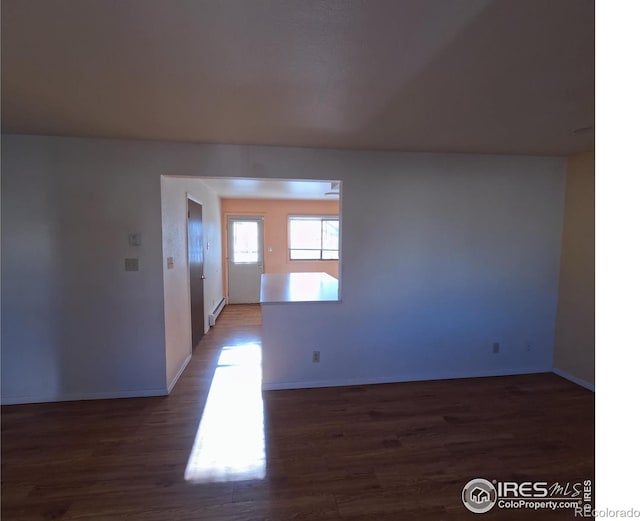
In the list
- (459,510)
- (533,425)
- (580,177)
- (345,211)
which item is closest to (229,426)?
(459,510)

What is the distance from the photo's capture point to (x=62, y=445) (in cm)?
208

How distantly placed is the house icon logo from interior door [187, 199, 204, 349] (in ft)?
10.6

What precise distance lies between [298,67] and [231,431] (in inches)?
94.8

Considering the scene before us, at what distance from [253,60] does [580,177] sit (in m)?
3.30

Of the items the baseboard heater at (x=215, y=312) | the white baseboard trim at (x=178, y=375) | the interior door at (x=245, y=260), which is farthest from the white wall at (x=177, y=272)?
the interior door at (x=245, y=260)

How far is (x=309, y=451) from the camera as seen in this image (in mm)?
2018

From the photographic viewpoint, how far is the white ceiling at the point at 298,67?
1.10 m

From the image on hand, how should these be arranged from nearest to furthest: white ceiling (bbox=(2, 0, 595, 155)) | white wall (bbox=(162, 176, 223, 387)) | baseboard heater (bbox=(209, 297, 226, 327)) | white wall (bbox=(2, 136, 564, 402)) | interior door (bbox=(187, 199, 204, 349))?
white ceiling (bbox=(2, 0, 595, 155)) < white wall (bbox=(2, 136, 564, 402)) < white wall (bbox=(162, 176, 223, 387)) < interior door (bbox=(187, 199, 204, 349)) < baseboard heater (bbox=(209, 297, 226, 327))

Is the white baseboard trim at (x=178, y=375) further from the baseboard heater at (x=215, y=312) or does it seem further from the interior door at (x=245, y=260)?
the interior door at (x=245, y=260)

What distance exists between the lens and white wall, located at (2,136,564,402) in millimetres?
2539

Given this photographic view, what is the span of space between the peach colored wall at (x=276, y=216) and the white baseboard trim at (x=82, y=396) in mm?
4011

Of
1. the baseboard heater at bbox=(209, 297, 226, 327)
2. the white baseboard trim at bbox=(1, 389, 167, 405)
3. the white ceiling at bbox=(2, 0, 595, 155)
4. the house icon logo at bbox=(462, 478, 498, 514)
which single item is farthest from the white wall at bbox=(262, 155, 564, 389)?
the baseboard heater at bbox=(209, 297, 226, 327)

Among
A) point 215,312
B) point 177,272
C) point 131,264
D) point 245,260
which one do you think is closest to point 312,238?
point 245,260

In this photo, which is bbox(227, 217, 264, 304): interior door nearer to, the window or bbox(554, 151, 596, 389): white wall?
the window
